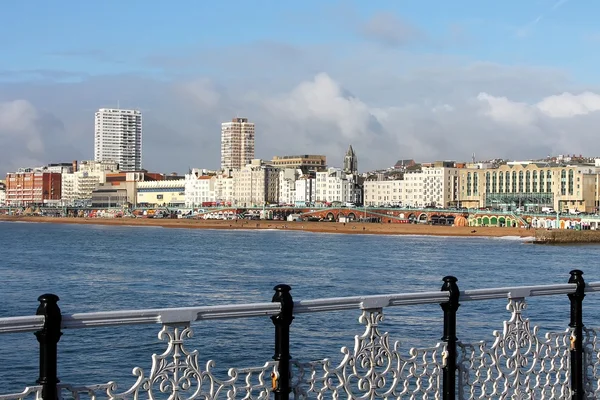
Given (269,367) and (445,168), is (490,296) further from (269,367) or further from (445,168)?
(445,168)

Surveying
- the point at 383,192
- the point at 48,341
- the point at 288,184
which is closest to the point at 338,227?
the point at 383,192

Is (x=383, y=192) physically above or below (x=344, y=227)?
above

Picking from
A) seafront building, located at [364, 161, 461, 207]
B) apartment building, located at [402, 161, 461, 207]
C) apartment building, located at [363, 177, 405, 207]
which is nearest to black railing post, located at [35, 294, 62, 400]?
seafront building, located at [364, 161, 461, 207]

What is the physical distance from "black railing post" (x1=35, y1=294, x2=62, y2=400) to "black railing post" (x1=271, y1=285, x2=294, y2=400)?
123cm

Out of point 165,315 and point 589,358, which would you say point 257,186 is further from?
point 165,315

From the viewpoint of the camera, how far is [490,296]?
5.98 metres

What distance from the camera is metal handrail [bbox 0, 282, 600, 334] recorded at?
4151mm

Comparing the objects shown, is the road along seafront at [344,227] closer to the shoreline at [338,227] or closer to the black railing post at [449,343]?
the shoreline at [338,227]

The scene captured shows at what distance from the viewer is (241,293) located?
3067 centimetres

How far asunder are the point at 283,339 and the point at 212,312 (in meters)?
0.53

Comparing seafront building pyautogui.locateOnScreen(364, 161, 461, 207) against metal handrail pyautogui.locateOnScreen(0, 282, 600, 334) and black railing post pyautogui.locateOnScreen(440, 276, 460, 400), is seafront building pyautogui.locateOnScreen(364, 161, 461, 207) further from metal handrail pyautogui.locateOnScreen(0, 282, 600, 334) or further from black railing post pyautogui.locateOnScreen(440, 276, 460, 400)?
metal handrail pyautogui.locateOnScreen(0, 282, 600, 334)

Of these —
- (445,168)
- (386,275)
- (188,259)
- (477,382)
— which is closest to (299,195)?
(445,168)

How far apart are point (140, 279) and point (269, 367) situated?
3311 centimetres

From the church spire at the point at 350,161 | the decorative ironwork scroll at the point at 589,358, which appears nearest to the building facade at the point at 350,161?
the church spire at the point at 350,161
